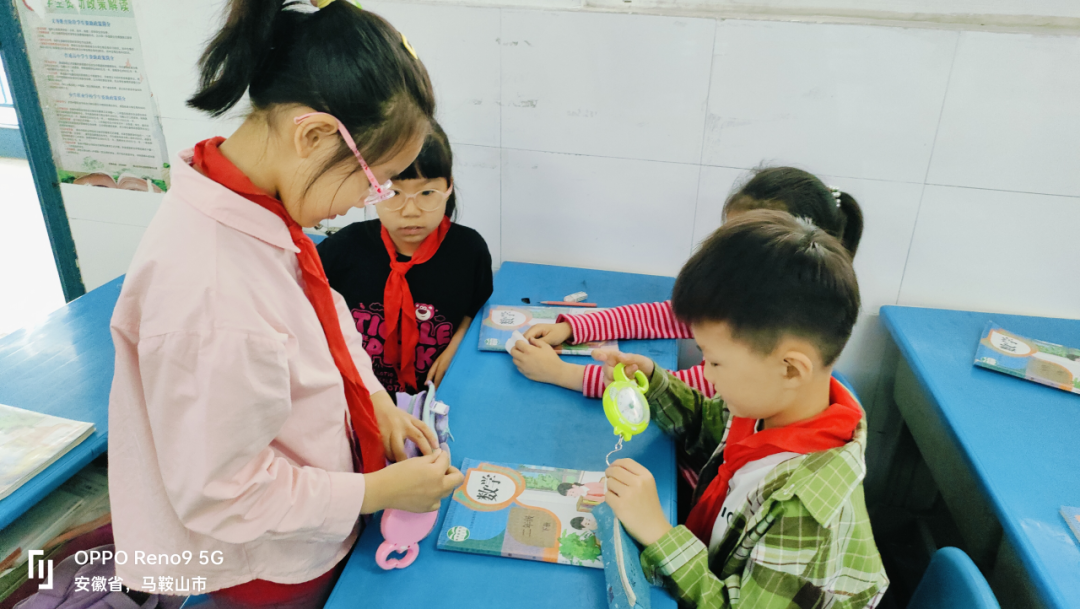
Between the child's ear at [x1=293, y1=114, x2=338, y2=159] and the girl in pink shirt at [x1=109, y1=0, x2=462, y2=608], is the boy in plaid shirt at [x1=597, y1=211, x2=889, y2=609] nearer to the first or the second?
the girl in pink shirt at [x1=109, y1=0, x2=462, y2=608]

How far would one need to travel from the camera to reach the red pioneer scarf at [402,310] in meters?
1.60

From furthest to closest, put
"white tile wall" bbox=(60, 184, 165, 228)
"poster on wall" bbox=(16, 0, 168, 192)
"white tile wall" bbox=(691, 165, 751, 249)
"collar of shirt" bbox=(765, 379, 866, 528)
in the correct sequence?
"white tile wall" bbox=(60, 184, 165, 228), "poster on wall" bbox=(16, 0, 168, 192), "white tile wall" bbox=(691, 165, 751, 249), "collar of shirt" bbox=(765, 379, 866, 528)

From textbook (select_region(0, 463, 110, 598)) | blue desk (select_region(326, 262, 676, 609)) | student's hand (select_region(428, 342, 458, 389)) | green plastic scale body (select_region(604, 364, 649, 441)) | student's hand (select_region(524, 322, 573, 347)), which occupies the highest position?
green plastic scale body (select_region(604, 364, 649, 441))

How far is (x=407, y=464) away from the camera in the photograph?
92 cm

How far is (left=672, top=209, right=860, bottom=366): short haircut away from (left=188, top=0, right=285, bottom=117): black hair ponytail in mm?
676

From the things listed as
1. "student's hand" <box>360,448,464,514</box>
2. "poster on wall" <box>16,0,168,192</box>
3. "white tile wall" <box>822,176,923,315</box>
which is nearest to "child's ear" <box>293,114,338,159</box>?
"student's hand" <box>360,448,464,514</box>

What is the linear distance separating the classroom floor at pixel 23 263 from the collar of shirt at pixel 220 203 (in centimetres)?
262

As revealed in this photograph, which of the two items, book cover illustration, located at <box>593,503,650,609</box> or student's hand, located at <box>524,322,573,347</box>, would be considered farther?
student's hand, located at <box>524,322,573,347</box>

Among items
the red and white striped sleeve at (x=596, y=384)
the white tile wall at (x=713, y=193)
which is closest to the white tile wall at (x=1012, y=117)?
the white tile wall at (x=713, y=193)

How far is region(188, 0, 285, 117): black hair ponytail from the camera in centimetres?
74

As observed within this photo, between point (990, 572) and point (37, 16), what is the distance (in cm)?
330

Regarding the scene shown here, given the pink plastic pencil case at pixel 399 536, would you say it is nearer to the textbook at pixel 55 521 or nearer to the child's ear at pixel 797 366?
the child's ear at pixel 797 366

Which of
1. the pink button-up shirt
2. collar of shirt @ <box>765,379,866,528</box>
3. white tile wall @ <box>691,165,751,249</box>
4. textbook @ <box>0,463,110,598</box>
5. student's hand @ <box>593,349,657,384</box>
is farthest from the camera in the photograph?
white tile wall @ <box>691,165,751,249</box>

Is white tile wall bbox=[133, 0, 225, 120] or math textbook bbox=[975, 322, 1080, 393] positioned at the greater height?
white tile wall bbox=[133, 0, 225, 120]
